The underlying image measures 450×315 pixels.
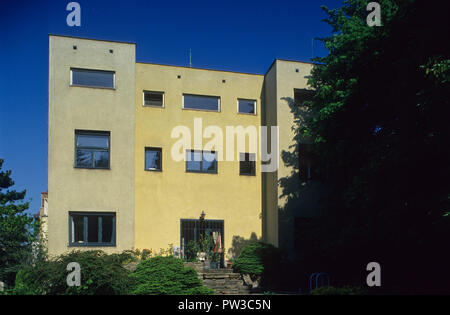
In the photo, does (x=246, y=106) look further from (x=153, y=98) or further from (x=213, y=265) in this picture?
(x=213, y=265)

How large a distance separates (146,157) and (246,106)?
5440mm

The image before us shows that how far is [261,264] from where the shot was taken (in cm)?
1714

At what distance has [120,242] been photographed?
1712 cm

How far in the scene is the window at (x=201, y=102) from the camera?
64.8 feet

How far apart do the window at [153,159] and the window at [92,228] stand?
2764 millimetres

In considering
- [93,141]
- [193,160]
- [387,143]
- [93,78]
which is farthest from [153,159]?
[387,143]

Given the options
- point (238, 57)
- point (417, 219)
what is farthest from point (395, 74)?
point (238, 57)

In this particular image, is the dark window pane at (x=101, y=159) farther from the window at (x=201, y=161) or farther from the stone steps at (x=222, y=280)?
the stone steps at (x=222, y=280)

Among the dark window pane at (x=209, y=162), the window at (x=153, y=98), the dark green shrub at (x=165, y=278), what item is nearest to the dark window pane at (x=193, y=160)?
the dark window pane at (x=209, y=162)

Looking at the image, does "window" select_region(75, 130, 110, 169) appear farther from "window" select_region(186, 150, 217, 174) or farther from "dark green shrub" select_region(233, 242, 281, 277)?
"dark green shrub" select_region(233, 242, 281, 277)

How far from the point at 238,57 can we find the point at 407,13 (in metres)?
8.47

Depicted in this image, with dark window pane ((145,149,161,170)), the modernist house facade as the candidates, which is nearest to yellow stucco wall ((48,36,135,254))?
the modernist house facade
